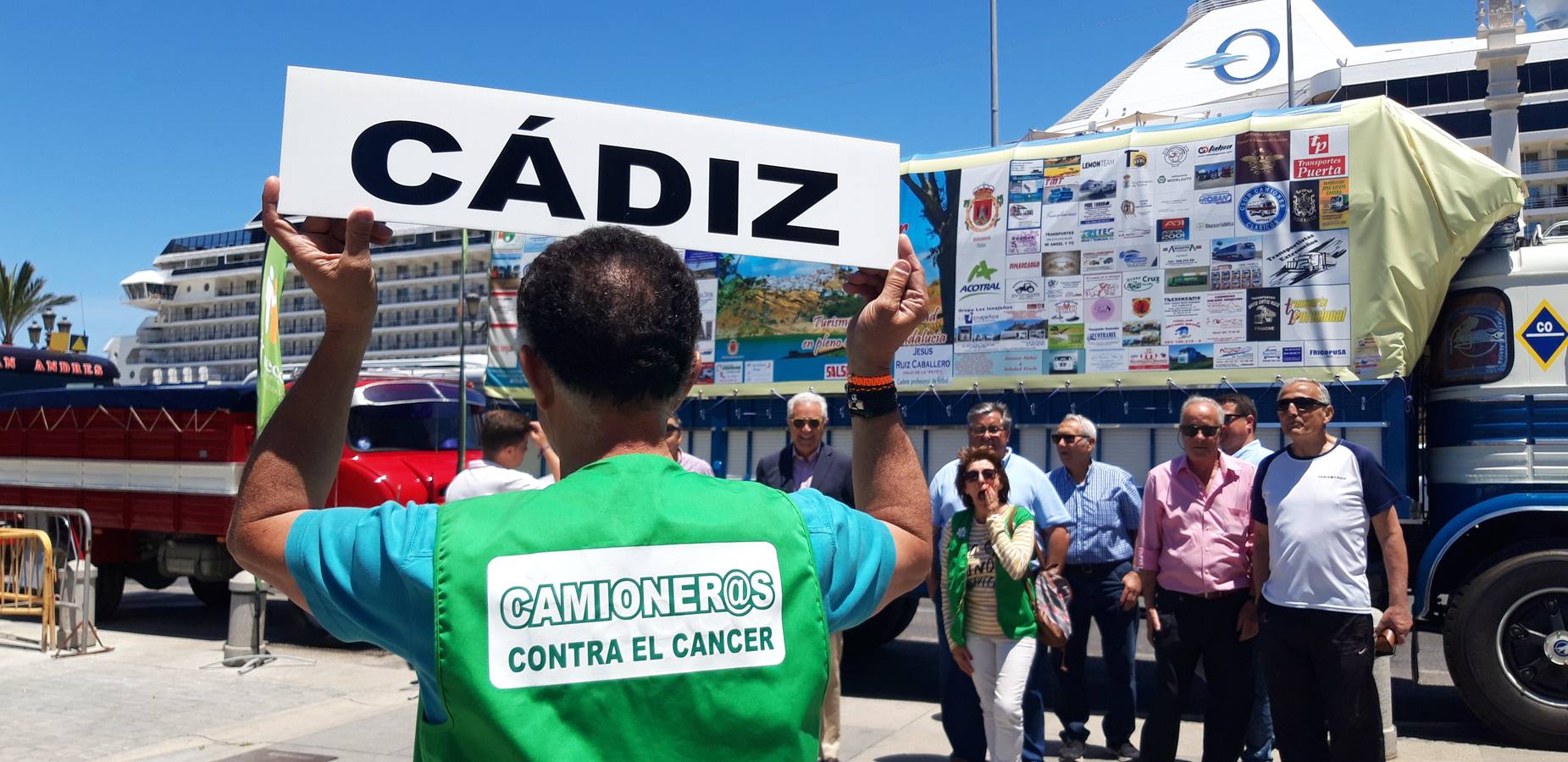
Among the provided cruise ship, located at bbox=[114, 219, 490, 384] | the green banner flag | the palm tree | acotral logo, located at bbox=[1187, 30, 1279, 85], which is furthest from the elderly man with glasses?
cruise ship, located at bbox=[114, 219, 490, 384]

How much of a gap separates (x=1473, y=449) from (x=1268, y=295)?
4.92ft

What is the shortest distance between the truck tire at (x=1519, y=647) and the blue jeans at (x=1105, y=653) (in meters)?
1.95

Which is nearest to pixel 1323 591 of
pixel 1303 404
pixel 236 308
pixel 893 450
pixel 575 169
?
pixel 1303 404

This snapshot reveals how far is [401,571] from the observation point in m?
1.49

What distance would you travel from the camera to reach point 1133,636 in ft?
22.5

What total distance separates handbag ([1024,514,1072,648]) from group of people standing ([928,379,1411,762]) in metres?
0.08

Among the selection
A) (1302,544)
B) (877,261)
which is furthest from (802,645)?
(1302,544)

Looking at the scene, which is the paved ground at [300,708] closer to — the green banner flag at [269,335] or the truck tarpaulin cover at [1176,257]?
the green banner flag at [269,335]

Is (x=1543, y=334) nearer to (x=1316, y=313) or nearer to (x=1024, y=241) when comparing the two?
(x=1316, y=313)

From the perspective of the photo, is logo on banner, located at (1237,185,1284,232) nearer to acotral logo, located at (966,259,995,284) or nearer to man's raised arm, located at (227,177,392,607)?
acotral logo, located at (966,259,995,284)

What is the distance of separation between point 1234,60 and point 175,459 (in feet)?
269

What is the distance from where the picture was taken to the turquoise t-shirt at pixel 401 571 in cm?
148

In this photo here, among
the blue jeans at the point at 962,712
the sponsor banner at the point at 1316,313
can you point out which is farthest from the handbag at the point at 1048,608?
the sponsor banner at the point at 1316,313

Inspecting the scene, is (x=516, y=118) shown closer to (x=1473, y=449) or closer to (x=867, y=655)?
(x=1473, y=449)
